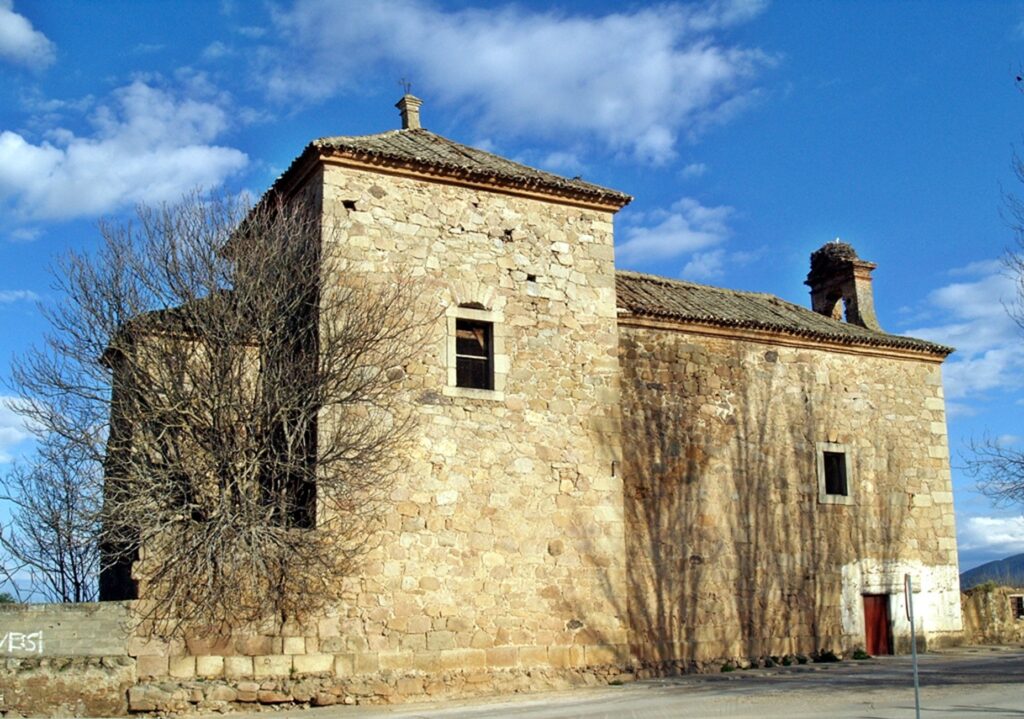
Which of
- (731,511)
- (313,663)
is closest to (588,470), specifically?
(731,511)

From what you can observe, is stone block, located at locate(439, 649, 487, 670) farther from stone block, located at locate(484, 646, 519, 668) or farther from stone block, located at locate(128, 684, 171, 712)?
stone block, located at locate(128, 684, 171, 712)

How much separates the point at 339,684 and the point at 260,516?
2.43 meters

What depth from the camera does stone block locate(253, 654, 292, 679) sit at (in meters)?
13.3

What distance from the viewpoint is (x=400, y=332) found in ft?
48.8

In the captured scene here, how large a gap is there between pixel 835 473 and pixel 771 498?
1961 millimetres

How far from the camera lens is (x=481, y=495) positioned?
1516 cm

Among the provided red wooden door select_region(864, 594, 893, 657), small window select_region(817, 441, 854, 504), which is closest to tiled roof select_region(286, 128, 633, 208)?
small window select_region(817, 441, 854, 504)

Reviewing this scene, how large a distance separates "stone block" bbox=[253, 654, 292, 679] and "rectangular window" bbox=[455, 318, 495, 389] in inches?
181

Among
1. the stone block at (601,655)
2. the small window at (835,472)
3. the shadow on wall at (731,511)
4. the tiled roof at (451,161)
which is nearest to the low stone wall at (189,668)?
the stone block at (601,655)

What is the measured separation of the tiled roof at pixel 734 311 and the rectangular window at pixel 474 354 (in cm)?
314

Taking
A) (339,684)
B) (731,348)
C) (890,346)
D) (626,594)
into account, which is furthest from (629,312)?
(339,684)

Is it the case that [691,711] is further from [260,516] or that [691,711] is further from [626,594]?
[260,516]

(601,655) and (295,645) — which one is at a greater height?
(295,645)

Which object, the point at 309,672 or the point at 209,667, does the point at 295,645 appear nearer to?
the point at 309,672
